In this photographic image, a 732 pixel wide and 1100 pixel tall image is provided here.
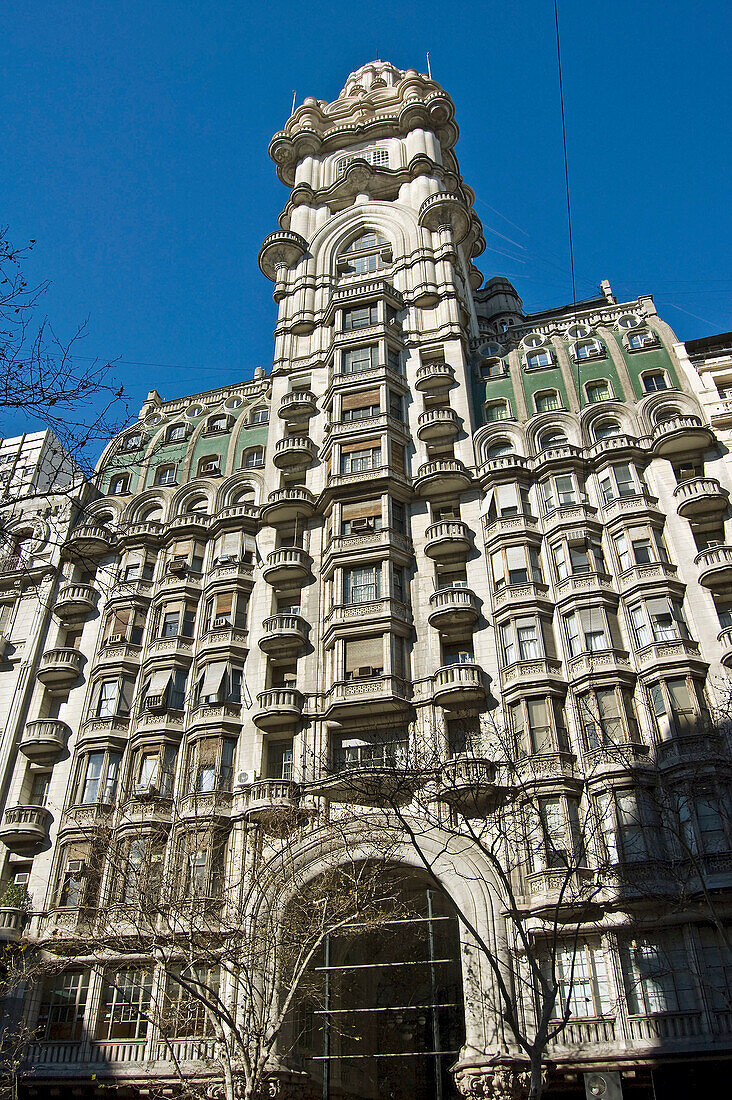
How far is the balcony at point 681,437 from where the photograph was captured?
4069 centimetres

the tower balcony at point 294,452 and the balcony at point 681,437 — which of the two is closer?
the balcony at point 681,437

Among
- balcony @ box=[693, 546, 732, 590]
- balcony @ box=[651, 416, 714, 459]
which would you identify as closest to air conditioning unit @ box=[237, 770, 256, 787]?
balcony @ box=[693, 546, 732, 590]

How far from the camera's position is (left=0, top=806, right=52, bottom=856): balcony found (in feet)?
128

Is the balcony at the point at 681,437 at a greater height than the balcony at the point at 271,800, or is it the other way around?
the balcony at the point at 681,437

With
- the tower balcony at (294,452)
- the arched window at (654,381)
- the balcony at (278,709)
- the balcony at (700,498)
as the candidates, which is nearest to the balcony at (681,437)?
the balcony at (700,498)

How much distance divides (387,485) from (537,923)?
2018cm

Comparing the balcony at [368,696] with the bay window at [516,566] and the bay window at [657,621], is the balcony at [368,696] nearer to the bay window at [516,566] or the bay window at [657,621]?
the bay window at [516,566]

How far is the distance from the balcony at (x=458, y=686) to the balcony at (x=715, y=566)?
9.78 m

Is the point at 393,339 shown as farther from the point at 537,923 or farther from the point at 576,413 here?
the point at 537,923

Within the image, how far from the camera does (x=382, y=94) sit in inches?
2680

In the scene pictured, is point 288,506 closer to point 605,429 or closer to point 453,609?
point 453,609

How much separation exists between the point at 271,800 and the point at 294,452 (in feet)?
60.6

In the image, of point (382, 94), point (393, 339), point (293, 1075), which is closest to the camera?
point (293, 1075)

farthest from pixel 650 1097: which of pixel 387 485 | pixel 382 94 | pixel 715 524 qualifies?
pixel 382 94
